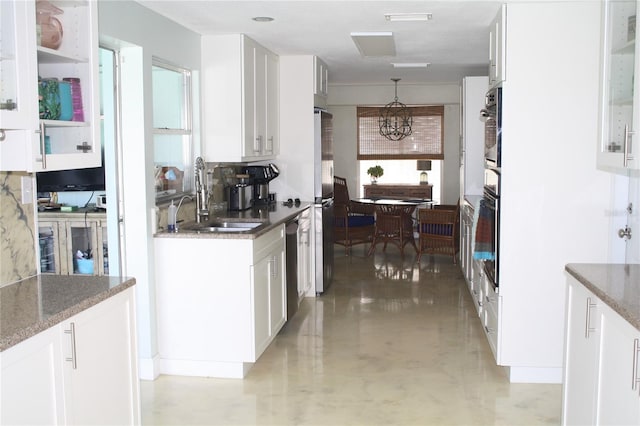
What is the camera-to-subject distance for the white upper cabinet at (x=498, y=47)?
4.04 metres

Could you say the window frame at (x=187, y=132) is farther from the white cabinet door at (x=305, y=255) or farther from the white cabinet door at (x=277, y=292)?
the white cabinet door at (x=305, y=255)

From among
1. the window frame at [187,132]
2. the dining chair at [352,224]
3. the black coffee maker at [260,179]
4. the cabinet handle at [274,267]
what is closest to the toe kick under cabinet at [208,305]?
the cabinet handle at [274,267]

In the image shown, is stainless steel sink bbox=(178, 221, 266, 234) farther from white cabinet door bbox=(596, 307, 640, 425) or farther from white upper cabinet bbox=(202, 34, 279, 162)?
white cabinet door bbox=(596, 307, 640, 425)

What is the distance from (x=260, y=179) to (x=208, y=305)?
215 centimetres

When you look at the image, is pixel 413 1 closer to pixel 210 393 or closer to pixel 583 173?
pixel 583 173

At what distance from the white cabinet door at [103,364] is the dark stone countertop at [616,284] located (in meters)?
1.90

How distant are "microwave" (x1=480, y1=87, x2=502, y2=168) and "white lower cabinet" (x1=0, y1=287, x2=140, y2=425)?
8.13 ft

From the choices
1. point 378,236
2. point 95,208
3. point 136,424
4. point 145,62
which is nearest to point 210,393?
point 136,424

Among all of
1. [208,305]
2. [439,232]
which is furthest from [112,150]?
[439,232]

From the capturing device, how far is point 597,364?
2.58 meters

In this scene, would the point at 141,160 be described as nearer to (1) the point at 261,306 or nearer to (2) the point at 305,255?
(1) the point at 261,306

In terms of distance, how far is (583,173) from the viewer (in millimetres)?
4062

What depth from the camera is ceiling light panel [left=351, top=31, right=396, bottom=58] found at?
5164 mm

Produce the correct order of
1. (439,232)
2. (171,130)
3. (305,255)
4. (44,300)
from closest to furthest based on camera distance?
(44,300) → (171,130) → (305,255) → (439,232)
